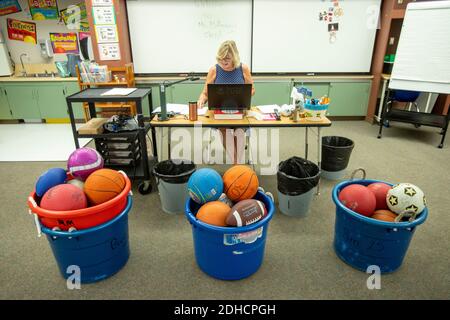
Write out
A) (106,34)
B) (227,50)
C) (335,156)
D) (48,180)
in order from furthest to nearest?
(106,34) < (335,156) < (227,50) < (48,180)

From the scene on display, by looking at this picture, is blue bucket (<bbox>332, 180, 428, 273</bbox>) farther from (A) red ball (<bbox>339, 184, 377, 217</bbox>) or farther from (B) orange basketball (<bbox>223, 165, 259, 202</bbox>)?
(B) orange basketball (<bbox>223, 165, 259, 202</bbox>)

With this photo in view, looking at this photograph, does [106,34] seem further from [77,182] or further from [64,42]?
[77,182]

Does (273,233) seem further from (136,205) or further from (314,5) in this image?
(314,5)

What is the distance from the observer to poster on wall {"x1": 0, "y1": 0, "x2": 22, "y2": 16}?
4.69 m

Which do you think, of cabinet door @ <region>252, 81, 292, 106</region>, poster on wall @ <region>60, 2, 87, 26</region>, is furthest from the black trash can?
poster on wall @ <region>60, 2, 87, 26</region>

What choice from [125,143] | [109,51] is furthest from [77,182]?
[109,51]

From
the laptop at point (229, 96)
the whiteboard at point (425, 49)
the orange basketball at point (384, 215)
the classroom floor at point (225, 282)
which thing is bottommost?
the classroom floor at point (225, 282)

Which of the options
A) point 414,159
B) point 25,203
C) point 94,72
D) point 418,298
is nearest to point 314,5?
point 414,159

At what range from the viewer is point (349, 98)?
4930mm

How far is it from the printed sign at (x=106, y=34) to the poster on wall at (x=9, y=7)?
1547mm

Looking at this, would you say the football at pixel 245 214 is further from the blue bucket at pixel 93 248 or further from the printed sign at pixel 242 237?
the blue bucket at pixel 93 248

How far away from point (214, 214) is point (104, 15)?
392 cm


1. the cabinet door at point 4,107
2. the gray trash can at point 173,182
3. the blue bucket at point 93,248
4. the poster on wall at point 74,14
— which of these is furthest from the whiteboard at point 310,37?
the cabinet door at point 4,107

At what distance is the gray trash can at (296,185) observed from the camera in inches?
90.2
